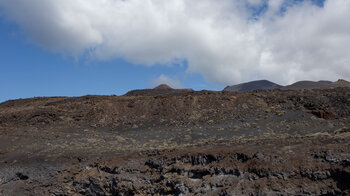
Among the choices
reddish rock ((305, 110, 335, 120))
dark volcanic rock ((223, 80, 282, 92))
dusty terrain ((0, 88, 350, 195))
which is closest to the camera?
dusty terrain ((0, 88, 350, 195))

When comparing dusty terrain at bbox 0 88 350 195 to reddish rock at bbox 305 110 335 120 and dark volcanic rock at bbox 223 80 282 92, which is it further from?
dark volcanic rock at bbox 223 80 282 92

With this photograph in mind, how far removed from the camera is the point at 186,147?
1512cm

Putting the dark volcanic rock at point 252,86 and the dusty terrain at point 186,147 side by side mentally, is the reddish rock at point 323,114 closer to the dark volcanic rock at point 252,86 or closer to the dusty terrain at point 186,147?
the dusty terrain at point 186,147

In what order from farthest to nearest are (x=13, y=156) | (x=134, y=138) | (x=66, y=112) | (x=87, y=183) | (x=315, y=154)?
(x=66, y=112), (x=134, y=138), (x=13, y=156), (x=87, y=183), (x=315, y=154)

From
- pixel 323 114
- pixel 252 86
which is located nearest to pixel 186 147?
pixel 323 114

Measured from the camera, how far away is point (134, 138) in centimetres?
2238

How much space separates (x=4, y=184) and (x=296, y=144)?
46.8 ft

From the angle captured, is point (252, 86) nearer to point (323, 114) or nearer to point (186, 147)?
point (323, 114)

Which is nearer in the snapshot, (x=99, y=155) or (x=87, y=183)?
(x=87, y=183)

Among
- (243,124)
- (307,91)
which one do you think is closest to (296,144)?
(243,124)

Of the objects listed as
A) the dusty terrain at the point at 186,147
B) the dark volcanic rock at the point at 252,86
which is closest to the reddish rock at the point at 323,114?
the dusty terrain at the point at 186,147

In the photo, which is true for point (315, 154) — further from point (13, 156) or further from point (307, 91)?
point (307, 91)

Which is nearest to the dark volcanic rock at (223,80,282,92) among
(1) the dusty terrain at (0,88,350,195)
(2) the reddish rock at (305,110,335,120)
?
(1) the dusty terrain at (0,88,350,195)

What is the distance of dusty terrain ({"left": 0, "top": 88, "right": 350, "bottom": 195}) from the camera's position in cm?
1019
